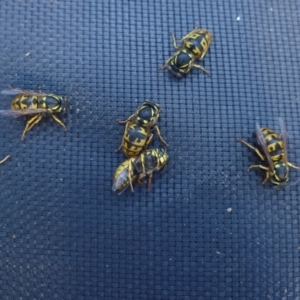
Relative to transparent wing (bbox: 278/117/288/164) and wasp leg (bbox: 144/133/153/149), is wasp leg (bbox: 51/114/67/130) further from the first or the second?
transparent wing (bbox: 278/117/288/164)

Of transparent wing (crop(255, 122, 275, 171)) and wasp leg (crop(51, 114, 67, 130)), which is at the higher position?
wasp leg (crop(51, 114, 67, 130))

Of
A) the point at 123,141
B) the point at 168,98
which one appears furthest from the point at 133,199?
the point at 168,98

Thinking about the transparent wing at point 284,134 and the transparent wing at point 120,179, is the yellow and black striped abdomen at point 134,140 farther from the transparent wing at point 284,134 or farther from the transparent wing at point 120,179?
the transparent wing at point 284,134

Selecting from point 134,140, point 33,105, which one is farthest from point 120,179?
point 33,105

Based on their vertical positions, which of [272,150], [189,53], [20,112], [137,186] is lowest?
[137,186]

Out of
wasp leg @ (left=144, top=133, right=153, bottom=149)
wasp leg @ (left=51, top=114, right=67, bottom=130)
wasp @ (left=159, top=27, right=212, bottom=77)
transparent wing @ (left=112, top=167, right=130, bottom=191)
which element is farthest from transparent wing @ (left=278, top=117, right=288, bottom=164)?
wasp leg @ (left=51, top=114, right=67, bottom=130)

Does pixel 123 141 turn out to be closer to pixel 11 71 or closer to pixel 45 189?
pixel 45 189

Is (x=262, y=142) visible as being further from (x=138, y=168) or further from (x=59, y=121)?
(x=59, y=121)

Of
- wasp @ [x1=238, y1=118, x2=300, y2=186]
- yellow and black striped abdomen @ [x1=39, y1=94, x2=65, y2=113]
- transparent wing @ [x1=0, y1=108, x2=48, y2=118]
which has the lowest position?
wasp @ [x1=238, y1=118, x2=300, y2=186]
